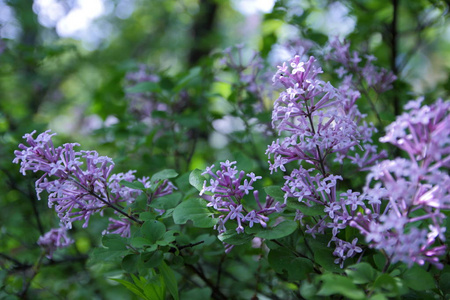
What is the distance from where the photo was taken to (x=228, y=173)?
4.69 feet

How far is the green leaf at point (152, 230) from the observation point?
145 centimetres

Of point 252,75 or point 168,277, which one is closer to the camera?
point 168,277

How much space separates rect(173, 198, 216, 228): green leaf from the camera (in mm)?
1398

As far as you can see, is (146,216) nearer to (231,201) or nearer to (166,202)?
(166,202)

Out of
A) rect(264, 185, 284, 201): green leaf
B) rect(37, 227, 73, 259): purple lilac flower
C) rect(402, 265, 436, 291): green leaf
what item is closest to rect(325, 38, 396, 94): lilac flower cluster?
rect(264, 185, 284, 201): green leaf

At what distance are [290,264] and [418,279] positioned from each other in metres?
0.47

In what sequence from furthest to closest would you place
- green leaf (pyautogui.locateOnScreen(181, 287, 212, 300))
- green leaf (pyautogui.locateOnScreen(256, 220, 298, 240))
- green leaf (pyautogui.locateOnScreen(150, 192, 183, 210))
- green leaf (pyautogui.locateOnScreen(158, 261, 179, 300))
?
green leaf (pyautogui.locateOnScreen(181, 287, 212, 300)), green leaf (pyautogui.locateOnScreen(150, 192, 183, 210)), green leaf (pyautogui.locateOnScreen(158, 261, 179, 300)), green leaf (pyautogui.locateOnScreen(256, 220, 298, 240))

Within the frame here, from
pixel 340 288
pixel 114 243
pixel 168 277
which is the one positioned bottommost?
pixel 168 277

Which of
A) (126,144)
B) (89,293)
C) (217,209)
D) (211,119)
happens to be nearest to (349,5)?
(211,119)

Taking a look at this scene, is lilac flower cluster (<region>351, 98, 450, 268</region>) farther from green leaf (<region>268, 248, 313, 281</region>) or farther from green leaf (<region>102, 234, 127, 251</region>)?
green leaf (<region>102, 234, 127, 251</region>)

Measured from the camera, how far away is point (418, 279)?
1142 millimetres

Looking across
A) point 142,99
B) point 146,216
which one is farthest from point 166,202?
point 142,99

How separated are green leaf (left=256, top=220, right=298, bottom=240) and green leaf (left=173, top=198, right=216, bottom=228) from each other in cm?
20

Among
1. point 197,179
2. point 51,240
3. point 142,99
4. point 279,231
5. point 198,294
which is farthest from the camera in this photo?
point 142,99
